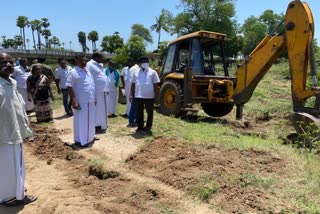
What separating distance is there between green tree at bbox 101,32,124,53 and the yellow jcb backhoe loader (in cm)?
6781

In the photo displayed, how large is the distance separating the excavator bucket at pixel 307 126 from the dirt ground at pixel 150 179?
4.50 ft

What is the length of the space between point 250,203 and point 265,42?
18.2 ft

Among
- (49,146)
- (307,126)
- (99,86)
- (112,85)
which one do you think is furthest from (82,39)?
(307,126)

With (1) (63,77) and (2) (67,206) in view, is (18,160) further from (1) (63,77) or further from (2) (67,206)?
(1) (63,77)

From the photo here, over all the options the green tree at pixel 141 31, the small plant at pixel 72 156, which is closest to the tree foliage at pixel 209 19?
the green tree at pixel 141 31

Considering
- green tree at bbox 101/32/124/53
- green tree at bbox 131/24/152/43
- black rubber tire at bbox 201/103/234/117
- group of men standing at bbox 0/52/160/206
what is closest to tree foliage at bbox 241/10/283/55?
green tree at bbox 101/32/124/53

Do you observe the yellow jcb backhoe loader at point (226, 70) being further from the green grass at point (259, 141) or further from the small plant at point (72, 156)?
the small plant at point (72, 156)

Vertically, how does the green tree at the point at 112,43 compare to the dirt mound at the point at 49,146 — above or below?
above

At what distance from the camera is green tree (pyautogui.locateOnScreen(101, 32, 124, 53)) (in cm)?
7812

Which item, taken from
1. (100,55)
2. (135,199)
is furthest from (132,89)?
(135,199)

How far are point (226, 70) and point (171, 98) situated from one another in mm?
1800

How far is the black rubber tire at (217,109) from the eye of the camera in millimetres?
11055

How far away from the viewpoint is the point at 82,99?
7.14 m

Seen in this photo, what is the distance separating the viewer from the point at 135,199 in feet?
15.2
